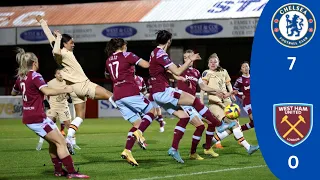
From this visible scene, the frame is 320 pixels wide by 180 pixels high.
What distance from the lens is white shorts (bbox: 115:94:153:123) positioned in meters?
10.8

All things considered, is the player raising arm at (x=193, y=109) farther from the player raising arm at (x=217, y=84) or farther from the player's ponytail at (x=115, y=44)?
the player's ponytail at (x=115, y=44)

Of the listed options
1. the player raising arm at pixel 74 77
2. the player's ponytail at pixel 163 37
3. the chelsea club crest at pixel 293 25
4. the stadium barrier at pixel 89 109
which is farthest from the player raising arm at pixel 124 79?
the stadium barrier at pixel 89 109

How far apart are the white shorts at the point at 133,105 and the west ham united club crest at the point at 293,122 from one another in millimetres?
5428

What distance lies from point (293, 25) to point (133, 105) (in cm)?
581

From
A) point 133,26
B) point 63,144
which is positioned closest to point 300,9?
point 63,144

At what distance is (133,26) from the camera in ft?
115

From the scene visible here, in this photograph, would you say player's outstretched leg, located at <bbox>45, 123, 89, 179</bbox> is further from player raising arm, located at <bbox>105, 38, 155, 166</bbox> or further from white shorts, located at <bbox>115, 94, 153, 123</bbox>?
white shorts, located at <bbox>115, 94, 153, 123</bbox>

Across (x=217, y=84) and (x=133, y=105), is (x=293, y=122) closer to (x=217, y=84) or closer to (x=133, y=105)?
(x=133, y=105)

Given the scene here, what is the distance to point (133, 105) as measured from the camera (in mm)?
10852

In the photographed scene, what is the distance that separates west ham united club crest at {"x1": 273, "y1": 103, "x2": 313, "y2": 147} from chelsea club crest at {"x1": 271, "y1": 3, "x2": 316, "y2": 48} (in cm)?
49

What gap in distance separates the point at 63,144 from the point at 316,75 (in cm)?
432

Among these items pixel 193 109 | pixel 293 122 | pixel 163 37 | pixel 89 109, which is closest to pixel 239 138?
pixel 193 109

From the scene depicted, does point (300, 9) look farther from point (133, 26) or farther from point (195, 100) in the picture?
point (133, 26)

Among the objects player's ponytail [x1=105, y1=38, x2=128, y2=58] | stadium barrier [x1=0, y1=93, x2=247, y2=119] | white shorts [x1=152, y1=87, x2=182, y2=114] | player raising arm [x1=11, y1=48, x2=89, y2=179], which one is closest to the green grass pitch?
player raising arm [x1=11, y1=48, x2=89, y2=179]
